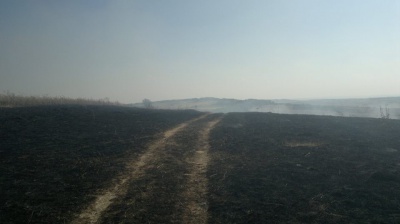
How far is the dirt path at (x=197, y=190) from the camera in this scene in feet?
28.0

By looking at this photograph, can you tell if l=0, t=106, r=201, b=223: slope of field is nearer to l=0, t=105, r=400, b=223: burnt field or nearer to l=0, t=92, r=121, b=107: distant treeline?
l=0, t=105, r=400, b=223: burnt field

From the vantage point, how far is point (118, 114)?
25016 mm

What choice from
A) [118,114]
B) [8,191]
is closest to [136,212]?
[8,191]

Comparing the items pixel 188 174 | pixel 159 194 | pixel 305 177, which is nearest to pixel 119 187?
pixel 159 194

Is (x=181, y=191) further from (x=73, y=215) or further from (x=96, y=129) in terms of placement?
(x=96, y=129)

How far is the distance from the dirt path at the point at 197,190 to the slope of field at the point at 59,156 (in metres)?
2.79

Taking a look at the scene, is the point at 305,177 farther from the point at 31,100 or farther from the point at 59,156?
the point at 31,100

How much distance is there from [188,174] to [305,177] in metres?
4.58

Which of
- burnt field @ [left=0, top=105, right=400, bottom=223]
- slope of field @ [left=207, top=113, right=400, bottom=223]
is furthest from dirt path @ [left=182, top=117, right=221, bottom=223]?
slope of field @ [left=207, top=113, right=400, bottom=223]

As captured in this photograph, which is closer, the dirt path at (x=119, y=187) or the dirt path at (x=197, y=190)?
the dirt path at (x=119, y=187)

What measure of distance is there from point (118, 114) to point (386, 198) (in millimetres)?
20099

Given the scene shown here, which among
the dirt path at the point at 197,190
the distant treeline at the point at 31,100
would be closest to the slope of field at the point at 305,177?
the dirt path at the point at 197,190

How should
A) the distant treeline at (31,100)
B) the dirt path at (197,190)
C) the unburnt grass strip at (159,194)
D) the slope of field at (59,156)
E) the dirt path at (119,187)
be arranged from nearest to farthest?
the dirt path at (119,187) → the unburnt grass strip at (159,194) → the dirt path at (197,190) → the slope of field at (59,156) → the distant treeline at (31,100)

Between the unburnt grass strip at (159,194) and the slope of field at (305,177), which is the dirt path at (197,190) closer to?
the unburnt grass strip at (159,194)
